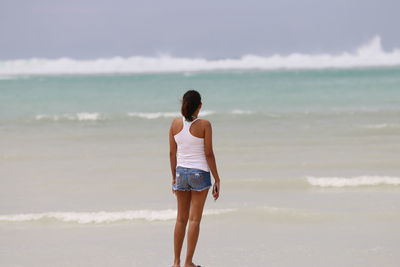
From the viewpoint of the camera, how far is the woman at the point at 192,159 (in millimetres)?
5148

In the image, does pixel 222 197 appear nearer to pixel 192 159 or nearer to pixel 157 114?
pixel 192 159

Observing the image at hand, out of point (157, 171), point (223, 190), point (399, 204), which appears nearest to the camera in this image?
point (399, 204)

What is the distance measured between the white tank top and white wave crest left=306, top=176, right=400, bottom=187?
4.54 metres

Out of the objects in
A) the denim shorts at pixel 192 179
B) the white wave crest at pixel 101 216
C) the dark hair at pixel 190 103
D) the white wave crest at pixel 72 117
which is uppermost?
the dark hair at pixel 190 103

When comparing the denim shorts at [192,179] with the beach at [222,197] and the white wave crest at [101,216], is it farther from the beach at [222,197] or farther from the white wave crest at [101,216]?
the white wave crest at [101,216]


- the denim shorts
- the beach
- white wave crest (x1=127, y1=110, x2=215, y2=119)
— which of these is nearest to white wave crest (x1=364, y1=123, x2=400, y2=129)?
the beach

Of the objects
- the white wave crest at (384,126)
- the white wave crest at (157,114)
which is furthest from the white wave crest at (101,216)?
the white wave crest at (157,114)

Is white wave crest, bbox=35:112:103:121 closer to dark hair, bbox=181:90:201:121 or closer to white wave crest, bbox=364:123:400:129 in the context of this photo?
white wave crest, bbox=364:123:400:129

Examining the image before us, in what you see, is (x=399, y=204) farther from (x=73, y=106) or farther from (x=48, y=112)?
(x=73, y=106)

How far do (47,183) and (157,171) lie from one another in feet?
5.93

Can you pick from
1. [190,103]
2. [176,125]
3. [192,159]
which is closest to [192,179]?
[192,159]

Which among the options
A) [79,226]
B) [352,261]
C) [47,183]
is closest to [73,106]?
[47,183]

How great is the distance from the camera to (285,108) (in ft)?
78.9

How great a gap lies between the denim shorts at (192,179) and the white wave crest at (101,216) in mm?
2528
